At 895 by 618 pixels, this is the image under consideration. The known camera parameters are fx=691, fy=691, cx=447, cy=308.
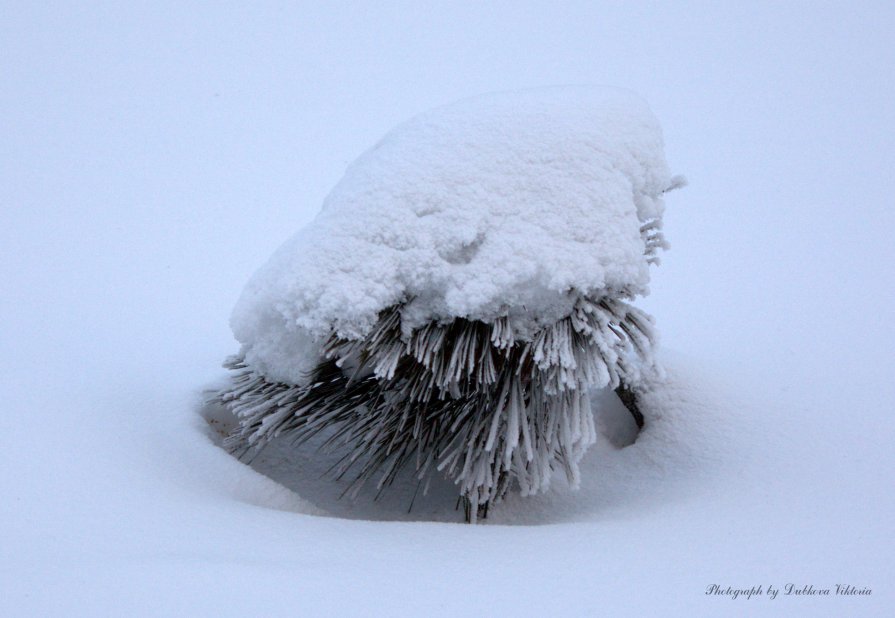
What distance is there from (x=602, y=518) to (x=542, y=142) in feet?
1.75

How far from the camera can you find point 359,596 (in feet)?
2.07

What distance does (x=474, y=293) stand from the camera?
88 cm

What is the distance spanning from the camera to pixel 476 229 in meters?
0.93

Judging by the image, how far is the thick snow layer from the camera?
2.98ft

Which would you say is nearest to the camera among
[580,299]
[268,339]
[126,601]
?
[126,601]

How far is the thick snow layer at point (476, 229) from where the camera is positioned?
0.91 metres

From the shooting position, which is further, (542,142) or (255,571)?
(542,142)

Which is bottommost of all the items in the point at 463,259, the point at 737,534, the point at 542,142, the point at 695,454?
the point at 695,454

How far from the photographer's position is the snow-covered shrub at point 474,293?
91cm

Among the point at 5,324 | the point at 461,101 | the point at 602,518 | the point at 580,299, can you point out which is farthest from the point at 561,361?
the point at 5,324

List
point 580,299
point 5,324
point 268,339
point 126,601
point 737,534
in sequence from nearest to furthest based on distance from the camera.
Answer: point 126,601 < point 737,534 < point 580,299 < point 268,339 < point 5,324

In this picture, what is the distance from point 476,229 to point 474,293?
10cm

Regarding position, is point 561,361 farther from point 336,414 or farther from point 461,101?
point 461,101

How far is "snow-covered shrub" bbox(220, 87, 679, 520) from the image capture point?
2.98 feet
